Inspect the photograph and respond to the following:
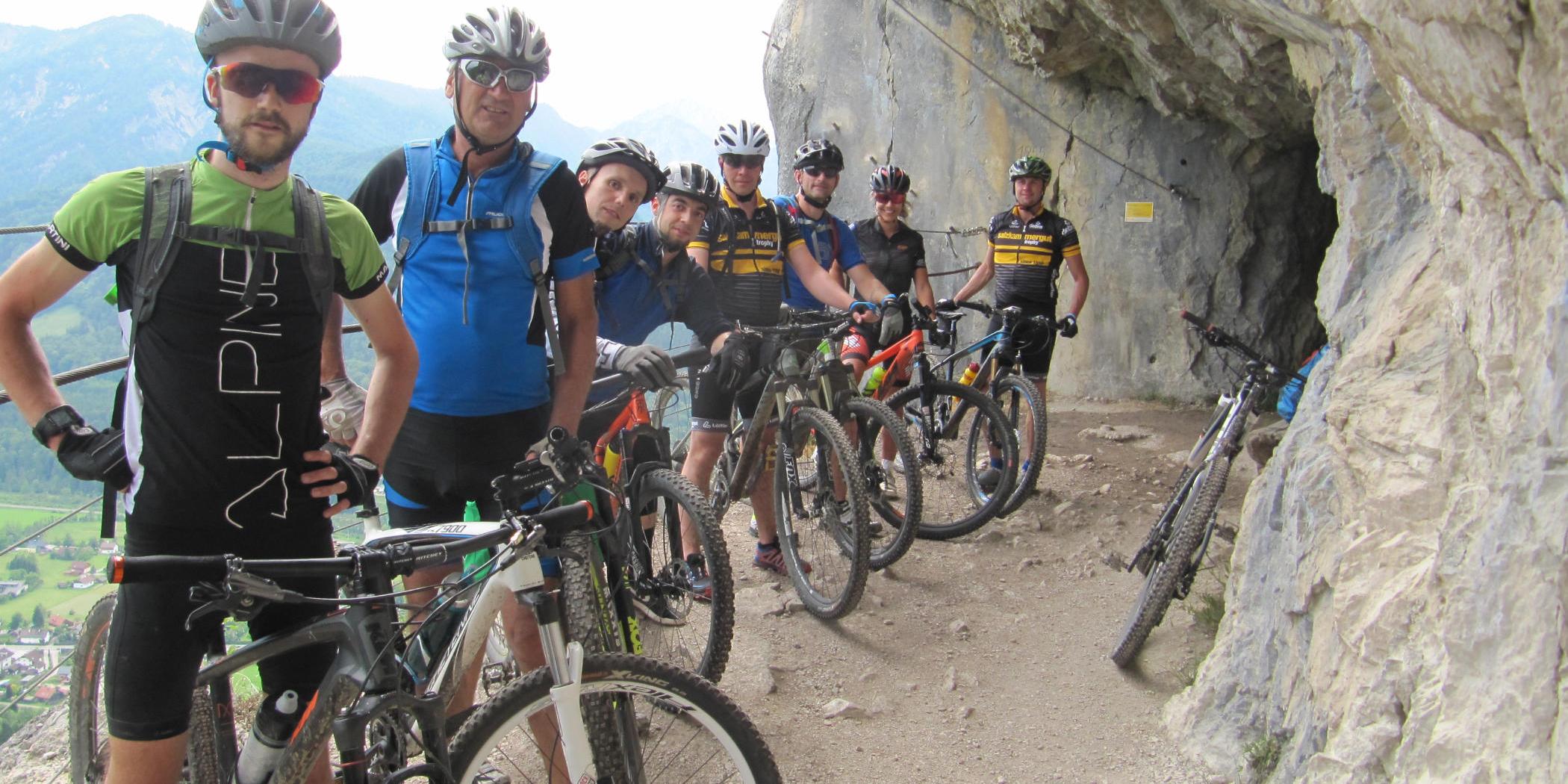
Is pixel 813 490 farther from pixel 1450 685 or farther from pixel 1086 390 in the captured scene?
pixel 1086 390

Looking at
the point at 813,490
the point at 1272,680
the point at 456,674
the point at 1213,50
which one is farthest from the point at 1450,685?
the point at 1213,50

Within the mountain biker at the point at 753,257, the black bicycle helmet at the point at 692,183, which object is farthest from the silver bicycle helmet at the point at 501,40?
the mountain biker at the point at 753,257

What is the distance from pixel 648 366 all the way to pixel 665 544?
0.93 m

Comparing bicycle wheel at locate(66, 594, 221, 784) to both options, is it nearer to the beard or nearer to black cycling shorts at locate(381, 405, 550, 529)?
black cycling shorts at locate(381, 405, 550, 529)

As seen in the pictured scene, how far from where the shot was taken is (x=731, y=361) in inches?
159

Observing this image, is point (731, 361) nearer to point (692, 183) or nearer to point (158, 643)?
point (692, 183)

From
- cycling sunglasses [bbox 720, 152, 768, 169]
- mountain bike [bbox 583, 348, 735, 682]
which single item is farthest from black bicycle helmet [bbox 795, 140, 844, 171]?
mountain bike [bbox 583, 348, 735, 682]

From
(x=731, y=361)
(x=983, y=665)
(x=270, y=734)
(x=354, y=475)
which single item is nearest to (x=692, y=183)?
(x=731, y=361)

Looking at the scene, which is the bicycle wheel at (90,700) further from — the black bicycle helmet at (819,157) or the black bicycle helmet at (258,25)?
the black bicycle helmet at (819,157)

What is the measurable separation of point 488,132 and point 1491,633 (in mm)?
2495

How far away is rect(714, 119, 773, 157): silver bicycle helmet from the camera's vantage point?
4.91m

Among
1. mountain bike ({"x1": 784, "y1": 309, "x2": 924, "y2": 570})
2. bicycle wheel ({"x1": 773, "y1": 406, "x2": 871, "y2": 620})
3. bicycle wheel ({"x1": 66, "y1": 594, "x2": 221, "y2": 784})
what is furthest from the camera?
mountain bike ({"x1": 784, "y1": 309, "x2": 924, "y2": 570})

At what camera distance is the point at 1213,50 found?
6.32 metres

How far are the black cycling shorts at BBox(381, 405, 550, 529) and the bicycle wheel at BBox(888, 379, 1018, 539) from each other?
7.55 feet
